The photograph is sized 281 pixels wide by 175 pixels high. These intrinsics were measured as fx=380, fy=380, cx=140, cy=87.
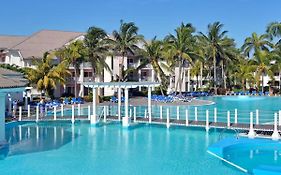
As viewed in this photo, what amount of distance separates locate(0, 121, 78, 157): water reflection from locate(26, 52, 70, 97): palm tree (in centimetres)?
1315

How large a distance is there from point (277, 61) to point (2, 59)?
1445 inches

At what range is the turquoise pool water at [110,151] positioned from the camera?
43.9 ft

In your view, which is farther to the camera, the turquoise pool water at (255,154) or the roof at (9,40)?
the roof at (9,40)

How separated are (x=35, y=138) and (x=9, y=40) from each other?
35792 mm

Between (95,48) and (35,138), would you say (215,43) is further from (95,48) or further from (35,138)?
(35,138)

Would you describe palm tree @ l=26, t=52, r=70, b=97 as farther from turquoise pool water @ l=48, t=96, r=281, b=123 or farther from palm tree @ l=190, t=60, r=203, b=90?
palm tree @ l=190, t=60, r=203, b=90

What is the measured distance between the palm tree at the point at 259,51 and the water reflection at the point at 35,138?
1423 inches

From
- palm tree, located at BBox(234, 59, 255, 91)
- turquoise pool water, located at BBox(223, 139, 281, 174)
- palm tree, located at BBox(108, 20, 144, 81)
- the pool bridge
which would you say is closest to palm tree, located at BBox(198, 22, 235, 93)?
palm tree, located at BBox(234, 59, 255, 91)

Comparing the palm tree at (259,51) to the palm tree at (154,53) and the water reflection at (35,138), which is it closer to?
the palm tree at (154,53)

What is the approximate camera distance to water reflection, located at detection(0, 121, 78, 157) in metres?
17.1

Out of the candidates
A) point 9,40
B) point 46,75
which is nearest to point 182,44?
point 46,75

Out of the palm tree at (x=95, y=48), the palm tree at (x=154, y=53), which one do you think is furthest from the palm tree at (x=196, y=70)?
the palm tree at (x=95, y=48)

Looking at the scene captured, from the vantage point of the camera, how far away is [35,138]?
1978 cm

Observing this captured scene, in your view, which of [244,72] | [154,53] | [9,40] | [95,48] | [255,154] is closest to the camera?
[255,154]
